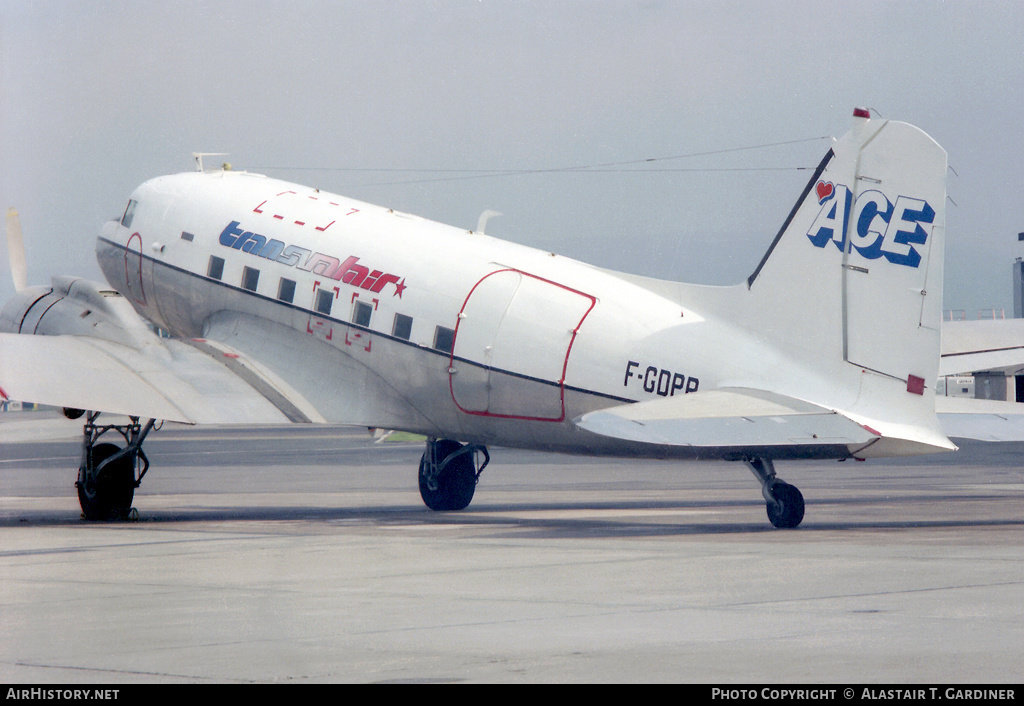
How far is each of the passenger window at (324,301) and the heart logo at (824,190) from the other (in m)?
8.05

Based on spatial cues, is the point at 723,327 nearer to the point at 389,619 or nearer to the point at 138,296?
the point at 389,619

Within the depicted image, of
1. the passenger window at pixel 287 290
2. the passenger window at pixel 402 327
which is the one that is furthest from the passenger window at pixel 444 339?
the passenger window at pixel 287 290

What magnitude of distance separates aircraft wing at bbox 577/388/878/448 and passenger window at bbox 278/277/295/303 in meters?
7.63

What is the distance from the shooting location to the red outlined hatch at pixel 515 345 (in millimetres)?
18906

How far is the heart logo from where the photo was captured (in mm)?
17484

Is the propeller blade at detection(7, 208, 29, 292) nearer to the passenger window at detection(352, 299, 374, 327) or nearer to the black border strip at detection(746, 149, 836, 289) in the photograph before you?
the passenger window at detection(352, 299, 374, 327)

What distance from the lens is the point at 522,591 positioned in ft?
39.9

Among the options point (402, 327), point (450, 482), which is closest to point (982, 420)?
point (402, 327)

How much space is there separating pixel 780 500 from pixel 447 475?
24.5 ft

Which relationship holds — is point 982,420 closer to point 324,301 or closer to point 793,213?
point 793,213

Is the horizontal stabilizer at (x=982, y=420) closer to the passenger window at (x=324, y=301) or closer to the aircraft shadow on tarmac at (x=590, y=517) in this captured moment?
the aircraft shadow on tarmac at (x=590, y=517)

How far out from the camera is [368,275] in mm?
21375

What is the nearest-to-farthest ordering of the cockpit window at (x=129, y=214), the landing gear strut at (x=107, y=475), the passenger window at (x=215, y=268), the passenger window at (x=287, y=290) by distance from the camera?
1. the landing gear strut at (x=107, y=475)
2. the passenger window at (x=287, y=290)
3. the passenger window at (x=215, y=268)
4. the cockpit window at (x=129, y=214)

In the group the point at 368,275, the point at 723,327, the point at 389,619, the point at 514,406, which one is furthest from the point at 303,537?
the point at 389,619
